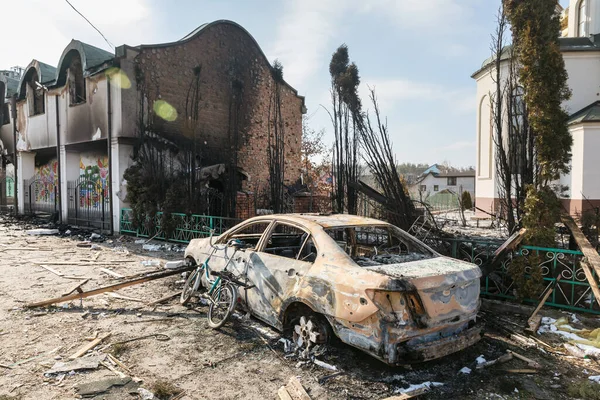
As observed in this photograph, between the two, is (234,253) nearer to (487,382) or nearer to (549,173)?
(487,382)

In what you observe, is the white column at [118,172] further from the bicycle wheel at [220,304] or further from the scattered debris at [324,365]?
the scattered debris at [324,365]

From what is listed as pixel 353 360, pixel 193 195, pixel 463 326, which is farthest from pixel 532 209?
pixel 193 195

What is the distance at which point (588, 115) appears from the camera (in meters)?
16.9

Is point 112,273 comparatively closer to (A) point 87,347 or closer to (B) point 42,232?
(A) point 87,347

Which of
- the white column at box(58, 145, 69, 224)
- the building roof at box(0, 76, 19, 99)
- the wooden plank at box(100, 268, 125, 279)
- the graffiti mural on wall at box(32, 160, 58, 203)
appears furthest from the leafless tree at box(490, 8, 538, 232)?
the building roof at box(0, 76, 19, 99)

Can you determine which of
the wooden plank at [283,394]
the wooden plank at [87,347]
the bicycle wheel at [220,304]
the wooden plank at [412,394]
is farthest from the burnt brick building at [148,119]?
the wooden plank at [412,394]

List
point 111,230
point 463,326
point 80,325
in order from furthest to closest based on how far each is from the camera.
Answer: point 111,230 < point 80,325 < point 463,326

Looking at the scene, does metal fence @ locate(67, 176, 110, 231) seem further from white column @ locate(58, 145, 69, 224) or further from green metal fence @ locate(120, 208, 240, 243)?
green metal fence @ locate(120, 208, 240, 243)

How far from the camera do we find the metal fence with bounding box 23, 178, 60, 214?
20875mm

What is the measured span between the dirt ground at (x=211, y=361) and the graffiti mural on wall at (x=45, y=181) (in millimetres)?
16801

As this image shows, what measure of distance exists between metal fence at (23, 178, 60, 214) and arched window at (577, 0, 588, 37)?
1311 inches

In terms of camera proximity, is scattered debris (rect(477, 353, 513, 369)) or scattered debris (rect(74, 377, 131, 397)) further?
scattered debris (rect(477, 353, 513, 369))

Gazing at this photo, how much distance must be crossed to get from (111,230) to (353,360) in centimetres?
1306

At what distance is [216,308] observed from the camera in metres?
5.27
